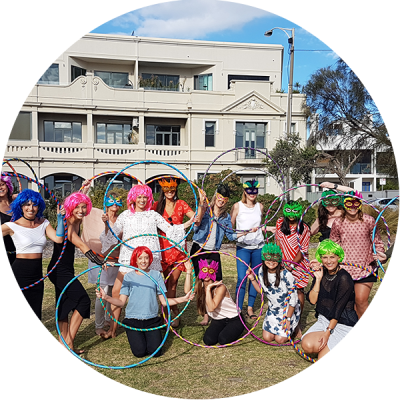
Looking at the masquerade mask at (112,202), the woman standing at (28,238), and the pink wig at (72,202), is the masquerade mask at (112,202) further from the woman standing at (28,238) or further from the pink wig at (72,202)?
the woman standing at (28,238)

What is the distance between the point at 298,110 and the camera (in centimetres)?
2812

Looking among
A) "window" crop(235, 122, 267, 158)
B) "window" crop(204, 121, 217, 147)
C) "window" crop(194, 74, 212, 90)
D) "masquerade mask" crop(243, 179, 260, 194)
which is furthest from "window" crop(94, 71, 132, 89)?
"masquerade mask" crop(243, 179, 260, 194)

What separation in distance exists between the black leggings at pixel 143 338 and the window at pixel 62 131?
23.9 meters

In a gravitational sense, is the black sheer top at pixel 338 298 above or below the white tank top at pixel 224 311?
above

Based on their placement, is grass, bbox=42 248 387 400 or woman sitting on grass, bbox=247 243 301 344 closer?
grass, bbox=42 248 387 400

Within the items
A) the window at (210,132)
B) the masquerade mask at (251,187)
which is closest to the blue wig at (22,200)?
the masquerade mask at (251,187)

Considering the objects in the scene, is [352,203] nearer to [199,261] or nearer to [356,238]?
[356,238]

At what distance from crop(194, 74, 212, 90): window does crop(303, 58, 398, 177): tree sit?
264 inches

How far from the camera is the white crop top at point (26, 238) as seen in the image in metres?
5.16

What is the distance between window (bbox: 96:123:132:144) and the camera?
91.7 ft

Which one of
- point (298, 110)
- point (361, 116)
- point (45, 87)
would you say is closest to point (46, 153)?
point (45, 87)

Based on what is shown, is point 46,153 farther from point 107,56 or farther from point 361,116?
point 361,116

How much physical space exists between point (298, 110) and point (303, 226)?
76.2 ft

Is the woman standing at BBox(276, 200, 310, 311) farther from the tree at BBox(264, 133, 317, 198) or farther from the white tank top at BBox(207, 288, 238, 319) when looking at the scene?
the tree at BBox(264, 133, 317, 198)
